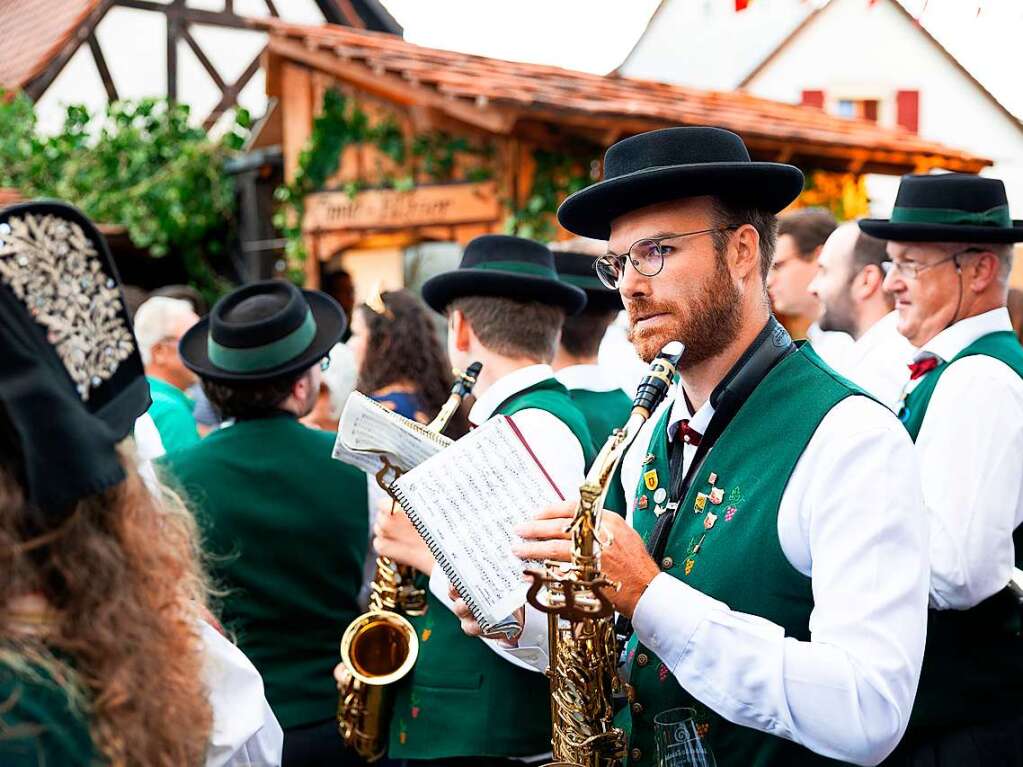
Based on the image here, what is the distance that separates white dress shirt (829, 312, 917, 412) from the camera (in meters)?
4.25

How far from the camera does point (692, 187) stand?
2.27 meters

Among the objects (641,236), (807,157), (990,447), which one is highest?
(641,236)

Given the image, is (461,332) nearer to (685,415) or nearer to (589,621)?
(685,415)

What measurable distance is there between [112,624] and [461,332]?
80.7 inches

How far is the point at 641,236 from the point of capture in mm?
2330

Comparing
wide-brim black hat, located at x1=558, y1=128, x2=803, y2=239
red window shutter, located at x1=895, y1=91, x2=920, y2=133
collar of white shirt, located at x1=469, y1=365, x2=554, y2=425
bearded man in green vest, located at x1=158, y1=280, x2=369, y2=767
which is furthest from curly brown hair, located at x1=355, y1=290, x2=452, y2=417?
red window shutter, located at x1=895, y1=91, x2=920, y2=133

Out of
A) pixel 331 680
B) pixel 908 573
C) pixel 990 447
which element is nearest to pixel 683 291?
pixel 908 573

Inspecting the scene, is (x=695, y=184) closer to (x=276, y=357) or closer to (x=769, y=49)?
(x=276, y=357)

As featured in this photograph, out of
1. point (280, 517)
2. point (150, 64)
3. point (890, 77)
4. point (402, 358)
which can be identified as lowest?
Result: point (890, 77)

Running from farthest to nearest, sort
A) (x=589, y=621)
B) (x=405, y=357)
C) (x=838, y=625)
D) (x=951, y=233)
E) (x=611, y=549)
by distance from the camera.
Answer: (x=405, y=357) < (x=951, y=233) < (x=589, y=621) < (x=611, y=549) < (x=838, y=625)

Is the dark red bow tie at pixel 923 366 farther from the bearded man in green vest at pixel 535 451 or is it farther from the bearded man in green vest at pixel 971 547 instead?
the bearded man in green vest at pixel 535 451

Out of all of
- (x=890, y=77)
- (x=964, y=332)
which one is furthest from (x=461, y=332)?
(x=890, y=77)

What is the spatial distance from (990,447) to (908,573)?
116cm

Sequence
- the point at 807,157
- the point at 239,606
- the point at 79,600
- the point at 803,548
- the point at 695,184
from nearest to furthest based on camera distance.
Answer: the point at 79,600 → the point at 803,548 → the point at 695,184 → the point at 239,606 → the point at 807,157
